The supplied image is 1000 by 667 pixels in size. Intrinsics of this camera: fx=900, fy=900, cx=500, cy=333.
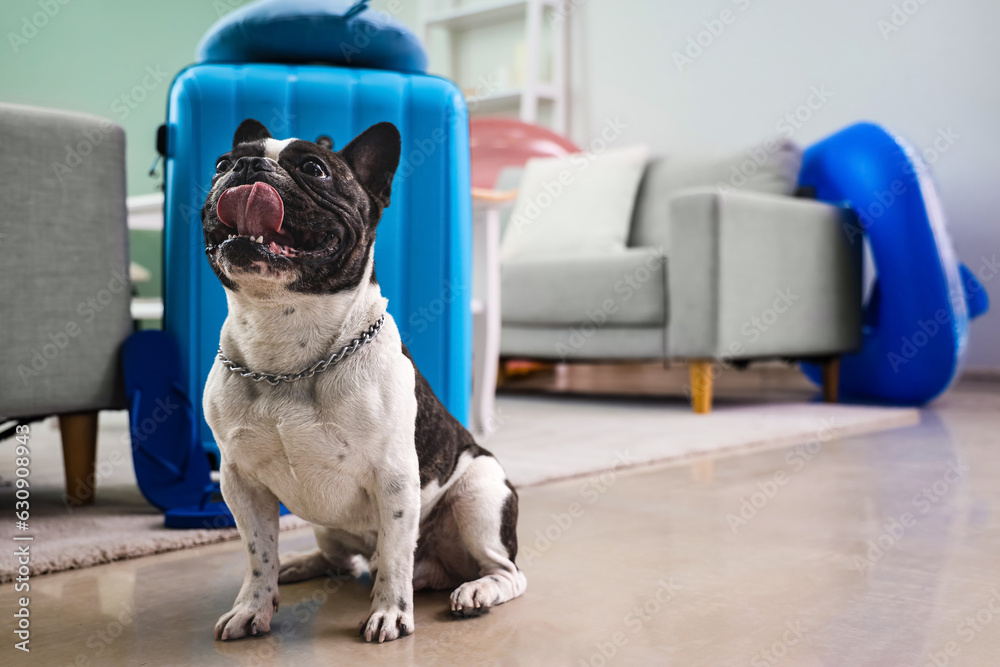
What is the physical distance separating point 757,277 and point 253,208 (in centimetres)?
275

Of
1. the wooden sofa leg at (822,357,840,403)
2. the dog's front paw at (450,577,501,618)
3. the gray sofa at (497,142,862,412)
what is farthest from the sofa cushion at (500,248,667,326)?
the dog's front paw at (450,577,501,618)

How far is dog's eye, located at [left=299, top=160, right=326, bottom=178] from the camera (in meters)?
0.98

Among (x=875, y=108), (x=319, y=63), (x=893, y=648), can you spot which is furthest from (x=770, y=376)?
(x=893, y=648)

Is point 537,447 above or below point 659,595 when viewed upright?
below

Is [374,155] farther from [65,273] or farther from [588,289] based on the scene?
[588,289]

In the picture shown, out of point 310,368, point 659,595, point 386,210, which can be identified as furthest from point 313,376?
point 386,210

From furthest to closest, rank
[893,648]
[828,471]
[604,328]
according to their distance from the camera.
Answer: [604,328], [828,471], [893,648]

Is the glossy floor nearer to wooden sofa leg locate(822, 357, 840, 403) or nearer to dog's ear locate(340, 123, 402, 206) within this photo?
dog's ear locate(340, 123, 402, 206)

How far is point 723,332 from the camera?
325 centimetres

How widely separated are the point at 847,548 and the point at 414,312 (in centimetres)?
86

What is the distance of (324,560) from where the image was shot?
4.31ft

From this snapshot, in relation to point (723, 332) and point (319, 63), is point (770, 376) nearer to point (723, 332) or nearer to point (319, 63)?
point (723, 332)

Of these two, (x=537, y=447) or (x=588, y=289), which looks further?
(x=588, y=289)

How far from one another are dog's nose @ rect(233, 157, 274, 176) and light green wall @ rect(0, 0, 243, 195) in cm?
484
